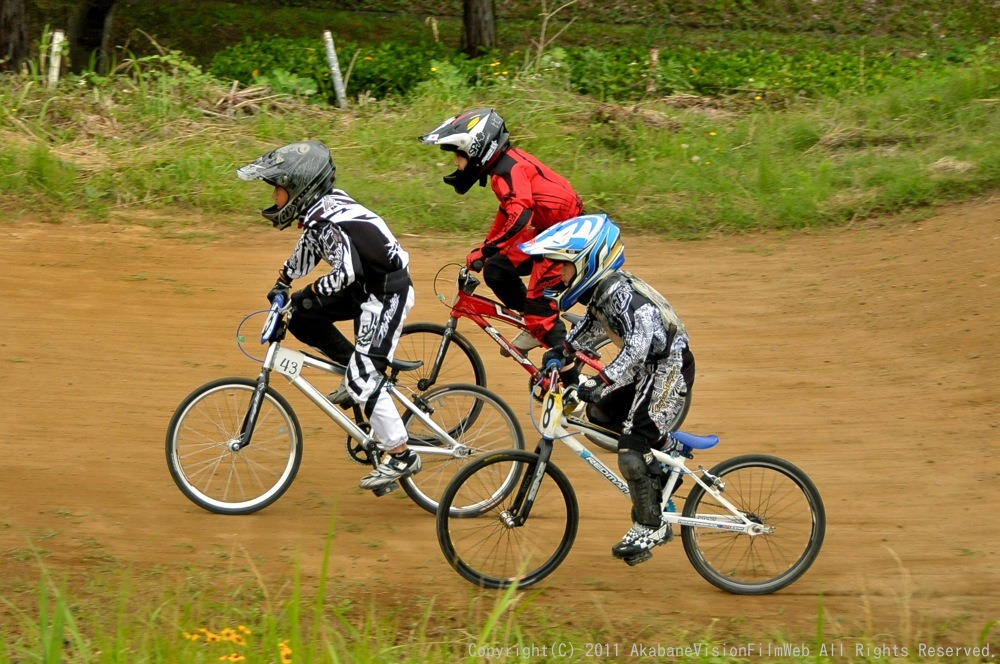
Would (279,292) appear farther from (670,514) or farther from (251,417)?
(670,514)

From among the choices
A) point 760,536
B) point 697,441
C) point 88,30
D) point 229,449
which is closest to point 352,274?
point 229,449

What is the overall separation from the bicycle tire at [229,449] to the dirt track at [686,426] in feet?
0.49

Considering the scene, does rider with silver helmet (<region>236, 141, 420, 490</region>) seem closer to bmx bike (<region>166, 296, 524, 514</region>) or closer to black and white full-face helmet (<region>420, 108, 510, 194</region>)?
bmx bike (<region>166, 296, 524, 514</region>)

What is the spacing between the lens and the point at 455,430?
656 centimetres

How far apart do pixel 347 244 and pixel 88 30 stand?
45.6 feet

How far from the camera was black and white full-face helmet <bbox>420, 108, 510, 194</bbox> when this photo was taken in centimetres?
719

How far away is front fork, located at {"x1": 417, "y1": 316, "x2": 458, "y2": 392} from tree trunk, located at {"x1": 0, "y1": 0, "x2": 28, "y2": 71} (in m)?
10.0

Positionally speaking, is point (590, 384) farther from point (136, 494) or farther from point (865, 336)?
point (865, 336)

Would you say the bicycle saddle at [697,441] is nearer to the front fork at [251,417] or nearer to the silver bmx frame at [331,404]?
the silver bmx frame at [331,404]

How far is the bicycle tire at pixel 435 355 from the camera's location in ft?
23.6

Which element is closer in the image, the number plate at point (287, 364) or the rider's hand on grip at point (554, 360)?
the rider's hand on grip at point (554, 360)

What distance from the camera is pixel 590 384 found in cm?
536

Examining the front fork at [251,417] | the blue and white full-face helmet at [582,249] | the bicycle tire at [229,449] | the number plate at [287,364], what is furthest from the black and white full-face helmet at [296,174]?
the blue and white full-face helmet at [582,249]

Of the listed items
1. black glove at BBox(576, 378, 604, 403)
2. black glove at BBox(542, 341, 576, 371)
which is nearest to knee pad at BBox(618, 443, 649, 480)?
black glove at BBox(576, 378, 604, 403)
